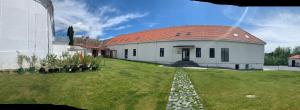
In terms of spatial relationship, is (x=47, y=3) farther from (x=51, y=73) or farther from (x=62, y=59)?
(x=51, y=73)

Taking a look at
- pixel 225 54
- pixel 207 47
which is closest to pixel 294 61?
pixel 225 54

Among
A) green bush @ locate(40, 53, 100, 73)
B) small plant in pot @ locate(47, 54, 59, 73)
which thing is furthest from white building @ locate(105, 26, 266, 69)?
small plant in pot @ locate(47, 54, 59, 73)

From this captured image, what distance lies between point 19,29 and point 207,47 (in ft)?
68.4

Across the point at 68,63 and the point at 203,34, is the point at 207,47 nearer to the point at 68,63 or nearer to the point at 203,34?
the point at 203,34

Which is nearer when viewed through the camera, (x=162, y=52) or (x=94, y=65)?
(x=94, y=65)

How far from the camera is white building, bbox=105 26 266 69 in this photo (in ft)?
92.3

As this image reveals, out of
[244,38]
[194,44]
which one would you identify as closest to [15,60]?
[194,44]

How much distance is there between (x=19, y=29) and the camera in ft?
40.7

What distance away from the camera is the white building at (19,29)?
1132 centimetres

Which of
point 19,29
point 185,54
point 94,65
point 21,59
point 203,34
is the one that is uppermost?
point 203,34

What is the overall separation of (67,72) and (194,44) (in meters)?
19.1

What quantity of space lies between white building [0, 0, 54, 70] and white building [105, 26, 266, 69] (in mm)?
17551

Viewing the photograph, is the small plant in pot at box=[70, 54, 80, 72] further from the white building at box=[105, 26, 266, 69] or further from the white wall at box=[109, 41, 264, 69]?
the white wall at box=[109, 41, 264, 69]

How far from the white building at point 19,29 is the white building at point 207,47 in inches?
A: 691
